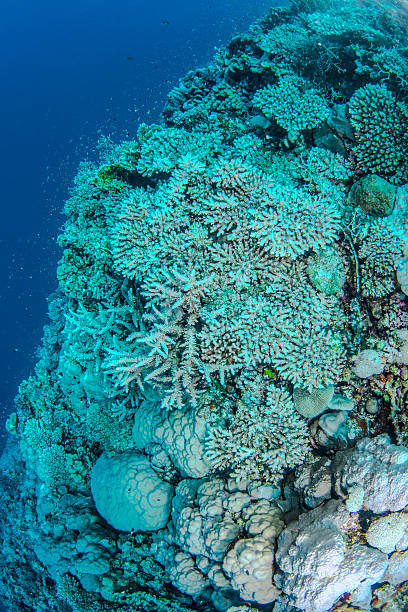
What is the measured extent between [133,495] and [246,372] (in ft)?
7.14

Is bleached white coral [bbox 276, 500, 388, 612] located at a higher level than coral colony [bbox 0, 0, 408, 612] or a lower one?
lower

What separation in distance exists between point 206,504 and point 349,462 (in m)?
1.48

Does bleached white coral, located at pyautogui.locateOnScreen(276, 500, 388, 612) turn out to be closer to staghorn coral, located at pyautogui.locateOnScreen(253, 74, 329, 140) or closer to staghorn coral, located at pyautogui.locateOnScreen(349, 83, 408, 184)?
staghorn coral, located at pyautogui.locateOnScreen(349, 83, 408, 184)

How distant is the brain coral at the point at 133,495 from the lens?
4.15 m

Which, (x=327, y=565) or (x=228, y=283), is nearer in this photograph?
(x=327, y=565)

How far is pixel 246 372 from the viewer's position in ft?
11.9

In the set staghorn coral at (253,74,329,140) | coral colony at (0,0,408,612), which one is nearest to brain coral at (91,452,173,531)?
coral colony at (0,0,408,612)

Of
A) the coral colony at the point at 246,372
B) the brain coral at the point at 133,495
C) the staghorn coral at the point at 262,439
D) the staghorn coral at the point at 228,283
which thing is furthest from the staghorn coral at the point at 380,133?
the brain coral at the point at 133,495

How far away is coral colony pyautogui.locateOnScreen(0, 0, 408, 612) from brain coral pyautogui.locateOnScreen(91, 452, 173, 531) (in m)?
0.02

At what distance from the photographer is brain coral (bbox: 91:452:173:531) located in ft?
13.6

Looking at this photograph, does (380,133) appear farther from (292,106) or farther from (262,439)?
(262,439)

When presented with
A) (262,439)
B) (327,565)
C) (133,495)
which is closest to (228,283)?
(262,439)

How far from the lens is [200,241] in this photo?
162 inches

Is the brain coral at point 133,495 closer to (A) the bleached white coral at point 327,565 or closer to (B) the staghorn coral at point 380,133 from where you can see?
(A) the bleached white coral at point 327,565
